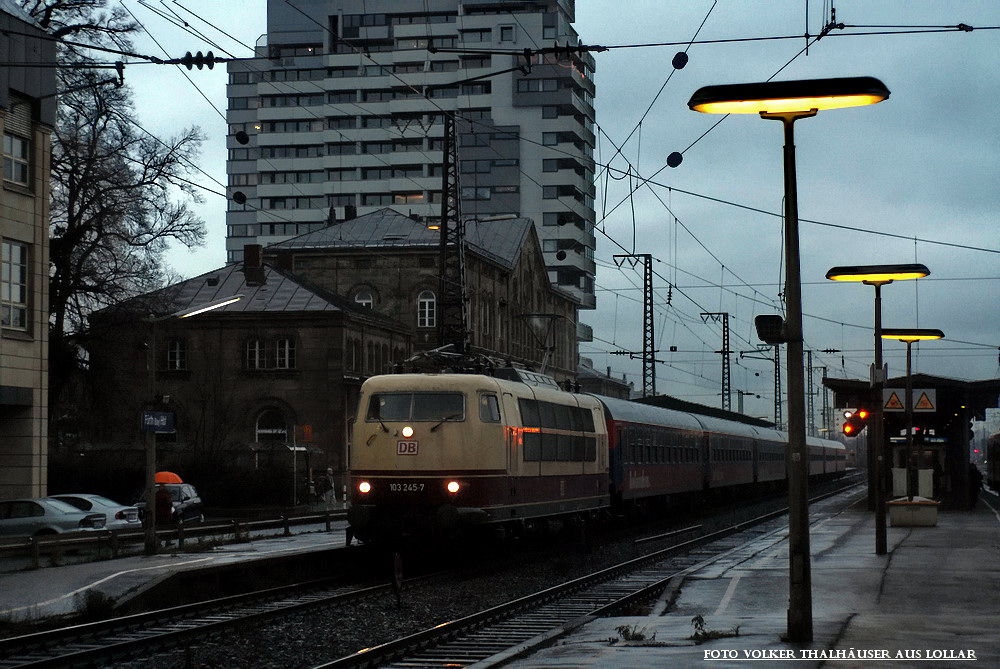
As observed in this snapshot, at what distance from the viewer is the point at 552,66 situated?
12512cm

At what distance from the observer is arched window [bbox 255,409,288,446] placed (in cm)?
6216

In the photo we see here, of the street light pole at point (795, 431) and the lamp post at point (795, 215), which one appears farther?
the street light pole at point (795, 431)

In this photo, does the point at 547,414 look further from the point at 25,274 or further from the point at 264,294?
the point at 264,294

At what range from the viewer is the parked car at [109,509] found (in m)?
33.5

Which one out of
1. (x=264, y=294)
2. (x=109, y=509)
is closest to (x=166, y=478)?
(x=109, y=509)

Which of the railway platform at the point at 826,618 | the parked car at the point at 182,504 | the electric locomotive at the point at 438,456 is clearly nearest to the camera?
the railway platform at the point at 826,618

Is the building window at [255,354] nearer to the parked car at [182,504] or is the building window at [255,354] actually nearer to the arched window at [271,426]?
the arched window at [271,426]

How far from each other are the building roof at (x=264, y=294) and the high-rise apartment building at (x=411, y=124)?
5520cm

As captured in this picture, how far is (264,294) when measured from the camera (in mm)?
65438

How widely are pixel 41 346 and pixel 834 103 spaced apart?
3079 cm

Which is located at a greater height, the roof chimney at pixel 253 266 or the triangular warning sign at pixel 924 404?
the roof chimney at pixel 253 266

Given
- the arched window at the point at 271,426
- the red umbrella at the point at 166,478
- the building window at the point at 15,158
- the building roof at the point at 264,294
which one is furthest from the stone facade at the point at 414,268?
the building window at the point at 15,158

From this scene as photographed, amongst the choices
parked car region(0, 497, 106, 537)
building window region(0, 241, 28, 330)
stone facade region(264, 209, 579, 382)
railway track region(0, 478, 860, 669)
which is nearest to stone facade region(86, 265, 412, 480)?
stone facade region(264, 209, 579, 382)

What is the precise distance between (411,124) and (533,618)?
366 feet
